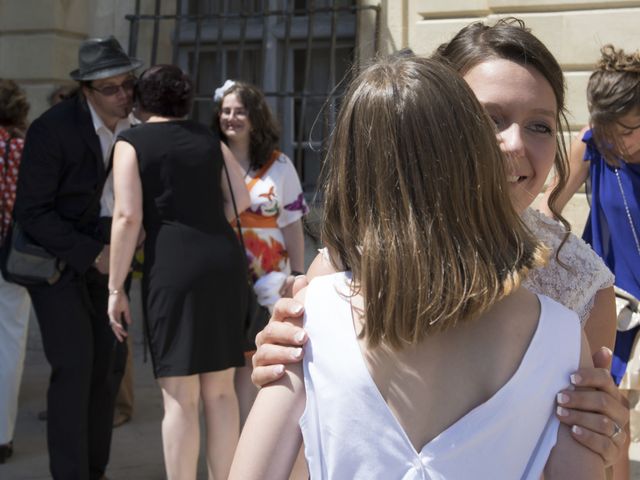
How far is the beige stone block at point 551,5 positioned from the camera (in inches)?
255

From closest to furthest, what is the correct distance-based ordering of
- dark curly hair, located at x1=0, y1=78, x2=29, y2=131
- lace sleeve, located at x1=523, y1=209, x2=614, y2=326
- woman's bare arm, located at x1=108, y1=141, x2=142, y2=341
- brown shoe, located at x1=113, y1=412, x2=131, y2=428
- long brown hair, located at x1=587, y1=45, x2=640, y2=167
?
1. lace sleeve, located at x1=523, y1=209, x2=614, y2=326
2. long brown hair, located at x1=587, y1=45, x2=640, y2=167
3. woman's bare arm, located at x1=108, y1=141, x2=142, y2=341
4. dark curly hair, located at x1=0, y1=78, x2=29, y2=131
5. brown shoe, located at x1=113, y1=412, x2=131, y2=428

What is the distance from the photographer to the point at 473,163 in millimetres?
1500

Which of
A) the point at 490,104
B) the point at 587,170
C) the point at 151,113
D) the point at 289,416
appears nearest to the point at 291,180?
the point at 151,113

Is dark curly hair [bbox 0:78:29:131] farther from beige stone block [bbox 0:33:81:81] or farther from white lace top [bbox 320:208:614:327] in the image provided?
white lace top [bbox 320:208:614:327]

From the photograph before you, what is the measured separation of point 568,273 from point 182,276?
8.28ft

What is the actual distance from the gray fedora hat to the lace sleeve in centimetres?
313

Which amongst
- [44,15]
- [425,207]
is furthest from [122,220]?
[44,15]

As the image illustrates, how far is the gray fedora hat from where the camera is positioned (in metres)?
4.80

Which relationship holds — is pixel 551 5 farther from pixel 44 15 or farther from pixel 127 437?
pixel 44 15

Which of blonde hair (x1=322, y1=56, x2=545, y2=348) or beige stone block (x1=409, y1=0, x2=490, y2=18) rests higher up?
beige stone block (x1=409, y1=0, x2=490, y2=18)

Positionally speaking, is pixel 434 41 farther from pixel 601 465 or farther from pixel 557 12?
pixel 601 465

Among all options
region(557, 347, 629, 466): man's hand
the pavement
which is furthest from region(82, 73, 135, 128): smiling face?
region(557, 347, 629, 466): man's hand

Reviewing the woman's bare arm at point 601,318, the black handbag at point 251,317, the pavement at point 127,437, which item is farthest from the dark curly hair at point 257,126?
the woman's bare arm at point 601,318

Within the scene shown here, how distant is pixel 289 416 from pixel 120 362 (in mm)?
3734
